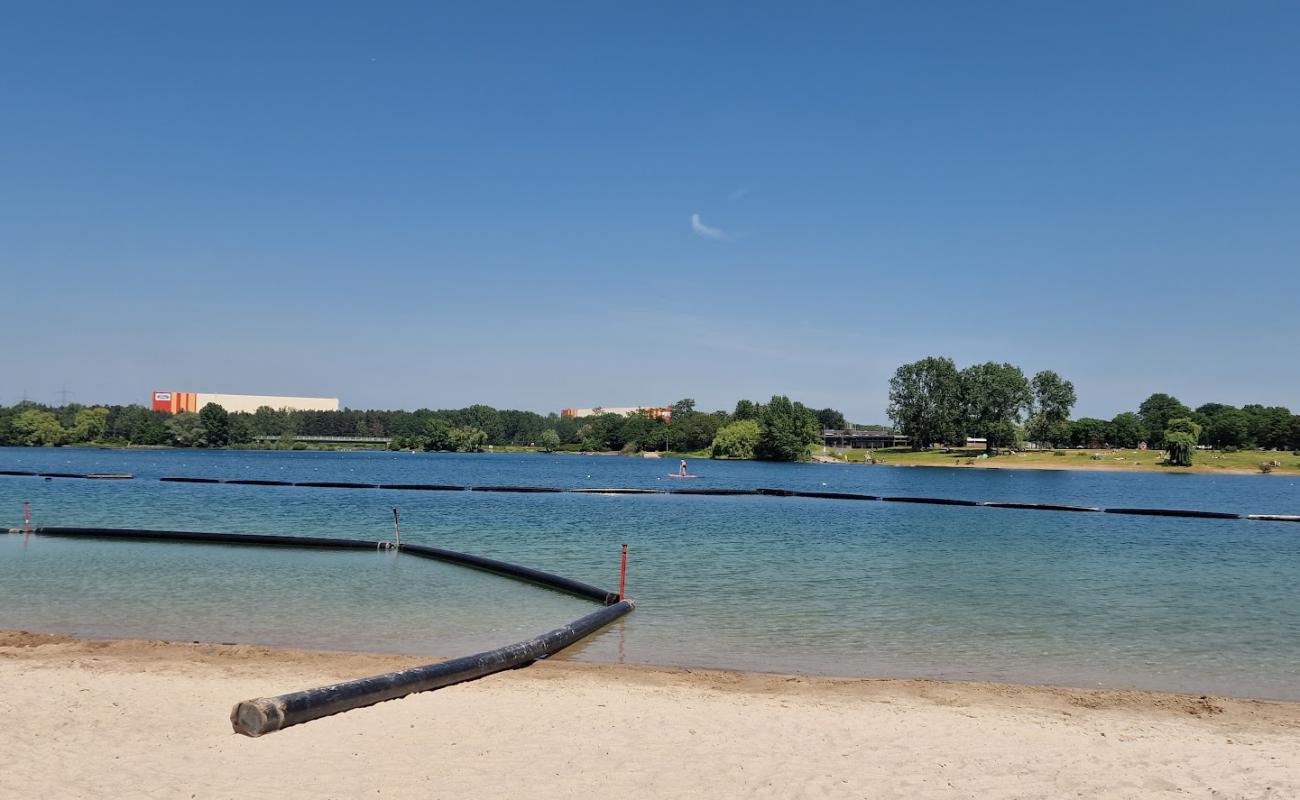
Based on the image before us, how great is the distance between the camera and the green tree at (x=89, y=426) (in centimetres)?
18644

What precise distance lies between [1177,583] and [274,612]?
21.5m

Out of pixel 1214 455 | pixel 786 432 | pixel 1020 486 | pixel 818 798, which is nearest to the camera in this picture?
pixel 818 798

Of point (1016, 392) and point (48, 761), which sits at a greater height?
point (1016, 392)

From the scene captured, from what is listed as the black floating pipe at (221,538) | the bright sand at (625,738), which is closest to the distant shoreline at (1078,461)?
the black floating pipe at (221,538)

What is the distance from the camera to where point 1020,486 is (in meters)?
84.6

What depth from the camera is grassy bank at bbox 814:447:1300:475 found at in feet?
405

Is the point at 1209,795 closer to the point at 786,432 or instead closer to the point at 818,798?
the point at 818,798

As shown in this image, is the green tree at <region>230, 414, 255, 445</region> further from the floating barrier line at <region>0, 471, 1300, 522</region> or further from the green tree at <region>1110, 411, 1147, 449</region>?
the green tree at <region>1110, 411, 1147, 449</region>

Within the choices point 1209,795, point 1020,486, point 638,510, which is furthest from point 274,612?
point 1020,486

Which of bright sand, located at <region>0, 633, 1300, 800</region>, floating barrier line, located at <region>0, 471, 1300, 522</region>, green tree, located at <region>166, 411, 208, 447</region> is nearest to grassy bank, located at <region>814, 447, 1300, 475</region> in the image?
floating barrier line, located at <region>0, 471, 1300, 522</region>

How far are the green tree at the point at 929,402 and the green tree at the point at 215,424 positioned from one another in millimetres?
130128

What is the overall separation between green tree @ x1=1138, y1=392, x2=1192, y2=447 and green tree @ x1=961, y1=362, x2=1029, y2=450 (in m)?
23.5

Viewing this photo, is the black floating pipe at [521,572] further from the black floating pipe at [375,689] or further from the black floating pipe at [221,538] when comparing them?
the black floating pipe at [375,689]

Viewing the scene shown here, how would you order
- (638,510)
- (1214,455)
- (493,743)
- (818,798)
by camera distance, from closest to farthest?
(818,798), (493,743), (638,510), (1214,455)
